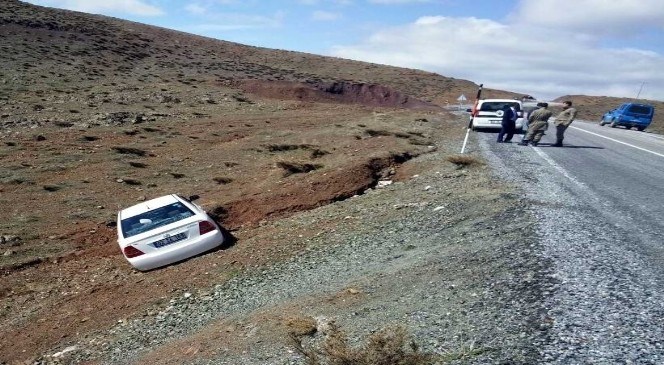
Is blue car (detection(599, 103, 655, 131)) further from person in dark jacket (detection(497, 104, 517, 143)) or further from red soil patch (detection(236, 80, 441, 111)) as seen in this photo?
person in dark jacket (detection(497, 104, 517, 143))

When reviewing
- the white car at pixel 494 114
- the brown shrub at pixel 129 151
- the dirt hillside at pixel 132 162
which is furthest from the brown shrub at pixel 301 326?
the white car at pixel 494 114

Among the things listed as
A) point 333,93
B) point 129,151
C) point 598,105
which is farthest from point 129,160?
point 598,105

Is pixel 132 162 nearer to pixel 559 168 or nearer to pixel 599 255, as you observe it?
pixel 559 168

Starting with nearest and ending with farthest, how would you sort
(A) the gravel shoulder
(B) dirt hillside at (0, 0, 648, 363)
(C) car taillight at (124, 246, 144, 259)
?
(A) the gravel shoulder, (B) dirt hillside at (0, 0, 648, 363), (C) car taillight at (124, 246, 144, 259)

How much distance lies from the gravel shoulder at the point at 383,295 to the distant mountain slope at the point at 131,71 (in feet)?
76.9

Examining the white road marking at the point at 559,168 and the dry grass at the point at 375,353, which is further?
the white road marking at the point at 559,168

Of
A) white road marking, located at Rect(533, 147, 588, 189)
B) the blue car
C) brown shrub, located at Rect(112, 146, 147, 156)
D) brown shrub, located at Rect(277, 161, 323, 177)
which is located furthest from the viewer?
the blue car

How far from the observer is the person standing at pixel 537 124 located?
18.8m

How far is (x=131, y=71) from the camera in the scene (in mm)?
49656

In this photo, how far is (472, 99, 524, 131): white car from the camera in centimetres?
2395

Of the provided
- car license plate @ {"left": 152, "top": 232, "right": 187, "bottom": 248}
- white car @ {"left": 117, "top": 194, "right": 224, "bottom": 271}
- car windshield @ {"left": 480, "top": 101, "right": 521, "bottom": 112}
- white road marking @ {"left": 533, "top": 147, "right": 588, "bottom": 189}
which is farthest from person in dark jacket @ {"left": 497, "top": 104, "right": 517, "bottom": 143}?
car license plate @ {"left": 152, "top": 232, "right": 187, "bottom": 248}

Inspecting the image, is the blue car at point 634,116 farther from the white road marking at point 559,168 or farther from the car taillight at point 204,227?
the car taillight at point 204,227

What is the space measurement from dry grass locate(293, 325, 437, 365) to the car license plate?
616 centimetres

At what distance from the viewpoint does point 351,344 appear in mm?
5164
